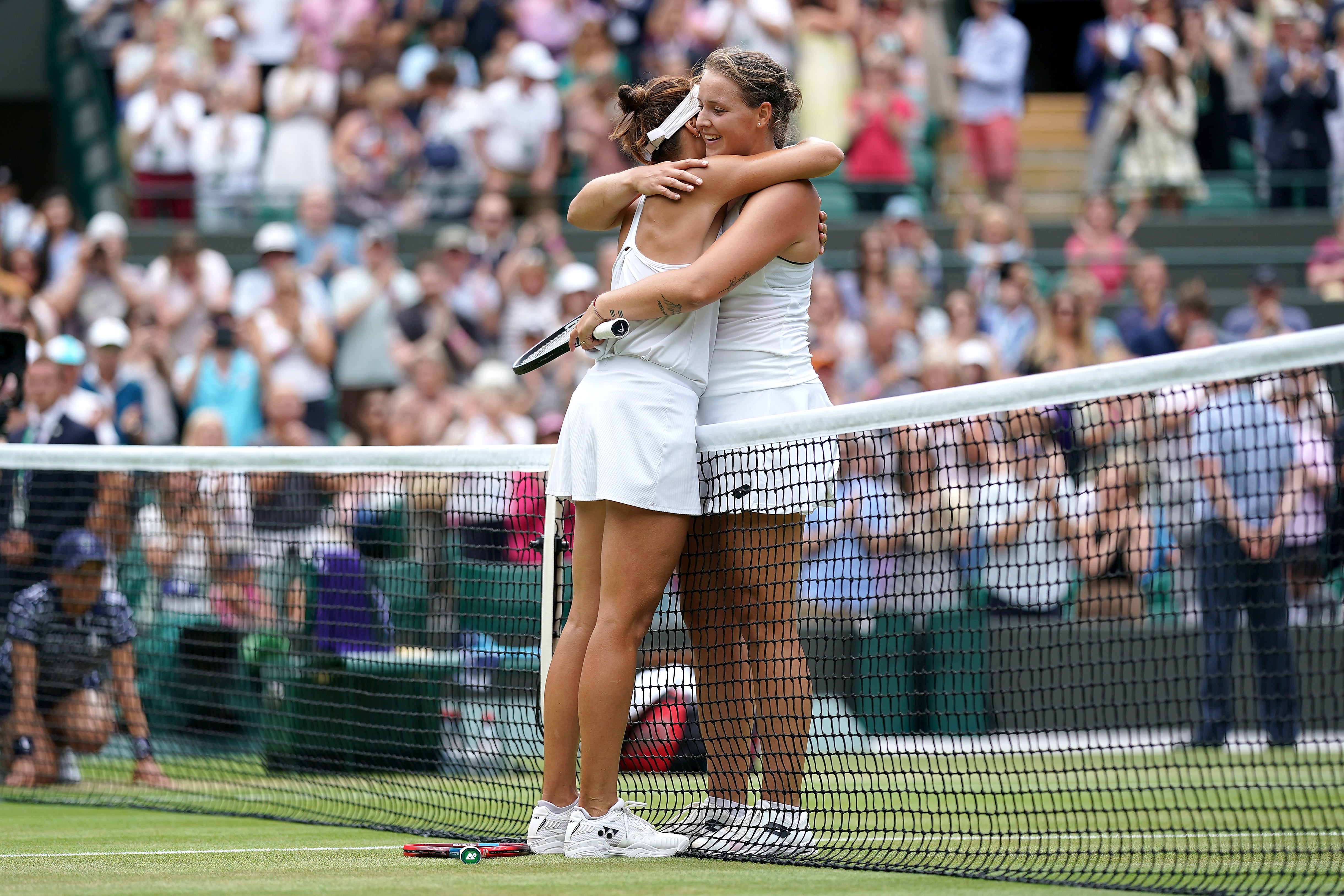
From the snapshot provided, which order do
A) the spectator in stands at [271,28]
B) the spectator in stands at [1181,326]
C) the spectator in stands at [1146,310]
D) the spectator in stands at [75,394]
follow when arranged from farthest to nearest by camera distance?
the spectator in stands at [271,28] → the spectator in stands at [1146,310] → the spectator in stands at [1181,326] → the spectator in stands at [75,394]

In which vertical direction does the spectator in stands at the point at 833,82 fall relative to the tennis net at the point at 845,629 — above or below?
above

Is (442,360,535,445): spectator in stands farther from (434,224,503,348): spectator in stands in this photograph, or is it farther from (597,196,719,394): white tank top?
(597,196,719,394): white tank top

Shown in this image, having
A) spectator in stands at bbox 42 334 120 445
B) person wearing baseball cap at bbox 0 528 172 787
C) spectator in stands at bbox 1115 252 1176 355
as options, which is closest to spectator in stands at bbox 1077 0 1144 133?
spectator in stands at bbox 1115 252 1176 355

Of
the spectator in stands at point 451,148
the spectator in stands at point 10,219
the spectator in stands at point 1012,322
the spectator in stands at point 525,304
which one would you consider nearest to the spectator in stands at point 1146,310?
the spectator in stands at point 1012,322

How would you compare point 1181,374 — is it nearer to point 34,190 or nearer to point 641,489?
point 641,489

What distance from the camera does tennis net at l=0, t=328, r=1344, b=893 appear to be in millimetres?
5426

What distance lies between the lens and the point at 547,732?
5547mm

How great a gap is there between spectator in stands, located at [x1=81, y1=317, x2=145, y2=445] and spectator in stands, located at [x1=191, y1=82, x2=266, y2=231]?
134 inches

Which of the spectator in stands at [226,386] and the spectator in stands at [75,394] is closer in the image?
the spectator in stands at [75,394]

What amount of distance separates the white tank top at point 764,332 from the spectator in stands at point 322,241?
28.5 ft

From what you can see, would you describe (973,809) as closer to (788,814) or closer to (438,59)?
(788,814)

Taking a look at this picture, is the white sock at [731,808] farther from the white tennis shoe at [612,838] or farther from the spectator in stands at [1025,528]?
the spectator in stands at [1025,528]

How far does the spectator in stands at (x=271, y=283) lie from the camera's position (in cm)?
1344

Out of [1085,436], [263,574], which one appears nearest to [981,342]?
[1085,436]
